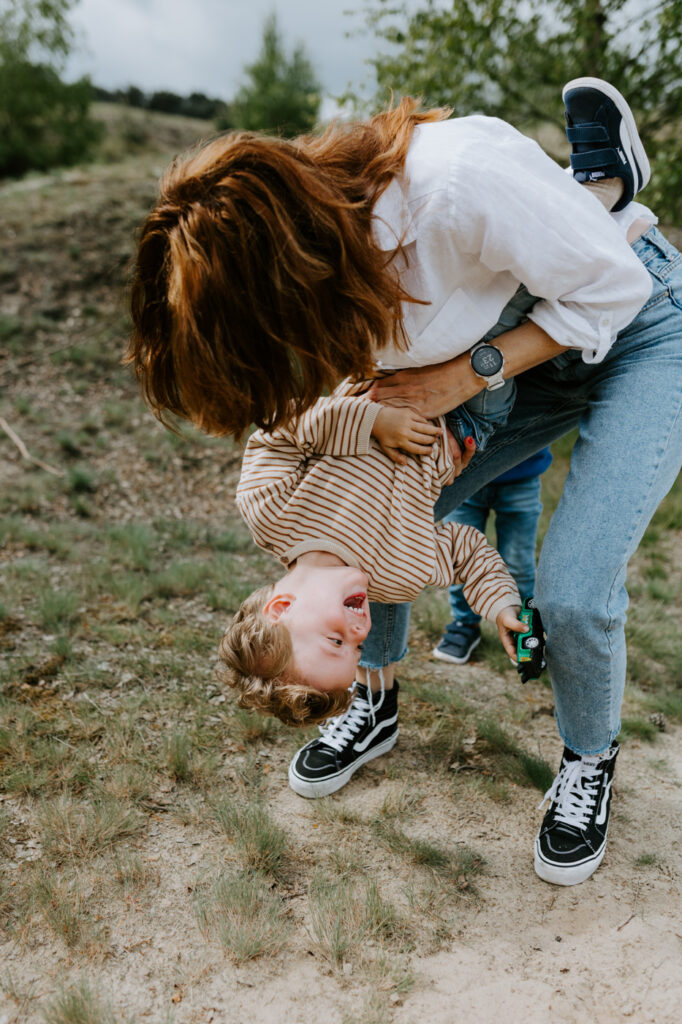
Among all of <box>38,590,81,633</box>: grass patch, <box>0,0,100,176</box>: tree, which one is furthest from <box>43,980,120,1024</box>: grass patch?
<box>0,0,100,176</box>: tree

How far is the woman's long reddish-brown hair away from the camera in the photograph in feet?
4.79

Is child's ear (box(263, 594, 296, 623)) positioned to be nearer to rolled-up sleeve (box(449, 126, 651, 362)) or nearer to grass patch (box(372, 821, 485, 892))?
grass patch (box(372, 821, 485, 892))

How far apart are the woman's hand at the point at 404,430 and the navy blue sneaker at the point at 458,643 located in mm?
1553

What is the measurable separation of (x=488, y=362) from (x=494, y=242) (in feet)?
1.10

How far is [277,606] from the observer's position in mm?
1988

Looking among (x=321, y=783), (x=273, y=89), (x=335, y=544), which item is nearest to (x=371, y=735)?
(x=321, y=783)

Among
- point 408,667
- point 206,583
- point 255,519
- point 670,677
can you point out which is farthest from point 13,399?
point 670,677

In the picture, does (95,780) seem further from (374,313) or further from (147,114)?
(147,114)

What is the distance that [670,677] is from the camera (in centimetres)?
328

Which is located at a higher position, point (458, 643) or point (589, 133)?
point (589, 133)

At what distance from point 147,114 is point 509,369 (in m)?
24.0

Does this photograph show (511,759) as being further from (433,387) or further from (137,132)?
(137,132)

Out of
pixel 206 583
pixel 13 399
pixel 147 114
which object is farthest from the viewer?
pixel 147 114

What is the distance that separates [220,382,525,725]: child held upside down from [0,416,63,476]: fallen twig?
368 cm
